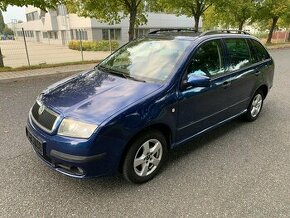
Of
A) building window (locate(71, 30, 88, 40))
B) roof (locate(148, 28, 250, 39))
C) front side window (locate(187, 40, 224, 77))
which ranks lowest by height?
building window (locate(71, 30, 88, 40))

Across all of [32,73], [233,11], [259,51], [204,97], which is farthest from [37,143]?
[233,11]

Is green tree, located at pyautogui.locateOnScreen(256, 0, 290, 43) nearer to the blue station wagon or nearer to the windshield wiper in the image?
the blue station wagon

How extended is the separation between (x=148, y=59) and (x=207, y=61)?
815mm

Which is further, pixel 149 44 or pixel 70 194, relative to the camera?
pixel 149 44

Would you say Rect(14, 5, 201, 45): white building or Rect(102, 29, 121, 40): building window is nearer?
Rect(14, 5, 201, 45): white building

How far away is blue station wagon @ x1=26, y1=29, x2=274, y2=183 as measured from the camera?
8.68 ft

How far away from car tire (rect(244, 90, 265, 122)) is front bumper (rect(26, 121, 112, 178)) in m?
3.20

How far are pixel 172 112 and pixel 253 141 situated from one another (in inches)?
73.2

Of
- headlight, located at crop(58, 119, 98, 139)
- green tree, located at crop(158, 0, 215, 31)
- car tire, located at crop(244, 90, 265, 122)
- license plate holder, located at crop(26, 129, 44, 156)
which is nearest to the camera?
headlight, located at crop(58, 119, 98, 139)

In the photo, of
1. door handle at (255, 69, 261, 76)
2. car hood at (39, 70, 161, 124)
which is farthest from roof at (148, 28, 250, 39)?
car hood at (39, 70, 161, 124)

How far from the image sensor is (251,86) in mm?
4613

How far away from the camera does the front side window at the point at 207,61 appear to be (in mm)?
3414

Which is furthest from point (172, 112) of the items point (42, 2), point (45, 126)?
point (42, 2)

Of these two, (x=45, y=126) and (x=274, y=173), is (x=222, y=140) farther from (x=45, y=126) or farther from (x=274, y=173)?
(x=45, y=126)
